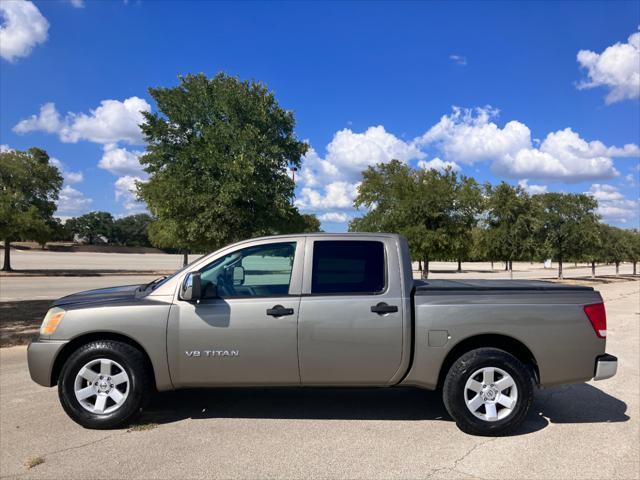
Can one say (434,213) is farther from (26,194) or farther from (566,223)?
(26,194)

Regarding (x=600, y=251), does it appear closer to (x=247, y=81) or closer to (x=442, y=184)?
(x=442, y=184)

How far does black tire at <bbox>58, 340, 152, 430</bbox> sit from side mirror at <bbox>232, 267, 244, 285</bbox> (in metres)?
1.09

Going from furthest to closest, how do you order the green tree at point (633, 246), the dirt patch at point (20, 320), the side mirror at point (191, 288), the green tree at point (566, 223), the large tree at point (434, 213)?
the green tree at point (633, 246) < the green tree at point (566, 223) < the large tree at point (434, 213) < the dirt patch at point (20, 320) < the side mirror at point (191, 288)

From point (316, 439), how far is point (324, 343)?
813 mm

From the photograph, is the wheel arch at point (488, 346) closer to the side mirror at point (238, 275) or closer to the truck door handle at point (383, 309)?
the truck door handle at point (383, 309)

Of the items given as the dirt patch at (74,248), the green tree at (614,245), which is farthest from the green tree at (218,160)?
the dirt patch at (74,248)

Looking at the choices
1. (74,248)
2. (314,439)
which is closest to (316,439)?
(314,439)

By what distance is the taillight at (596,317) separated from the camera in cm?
439

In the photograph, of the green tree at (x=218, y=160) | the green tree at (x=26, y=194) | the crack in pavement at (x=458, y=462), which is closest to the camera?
the crack in pavement at (x=458, y=462)

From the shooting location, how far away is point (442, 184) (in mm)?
22562

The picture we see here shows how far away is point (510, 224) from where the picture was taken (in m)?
28.9

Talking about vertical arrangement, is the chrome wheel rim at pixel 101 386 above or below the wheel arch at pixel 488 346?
below

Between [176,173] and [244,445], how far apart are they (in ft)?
35.6

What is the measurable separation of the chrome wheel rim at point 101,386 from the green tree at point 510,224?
26568mm
